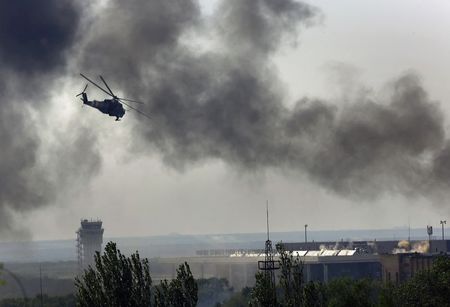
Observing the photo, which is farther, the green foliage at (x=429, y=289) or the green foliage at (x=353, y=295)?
the green foliage at (x=429, y=289)

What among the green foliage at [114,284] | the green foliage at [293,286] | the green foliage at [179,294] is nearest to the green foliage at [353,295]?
the green foliage at [293,286]

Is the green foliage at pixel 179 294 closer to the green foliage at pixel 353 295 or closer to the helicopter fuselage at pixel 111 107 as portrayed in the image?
the green foliage at pixel 353 295

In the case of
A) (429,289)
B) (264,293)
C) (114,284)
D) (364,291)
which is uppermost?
(114,284)

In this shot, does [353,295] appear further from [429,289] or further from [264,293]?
[264,293]

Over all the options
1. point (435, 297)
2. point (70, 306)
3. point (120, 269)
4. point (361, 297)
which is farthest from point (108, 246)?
point (70, 306)

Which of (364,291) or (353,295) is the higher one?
(353,295)

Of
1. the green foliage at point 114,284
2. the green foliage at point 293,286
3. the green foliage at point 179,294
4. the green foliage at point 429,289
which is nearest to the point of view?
the green foliage at point 114,284

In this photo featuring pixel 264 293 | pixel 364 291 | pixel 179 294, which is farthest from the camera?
pixel 364 291

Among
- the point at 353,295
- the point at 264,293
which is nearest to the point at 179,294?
the point at 264,293

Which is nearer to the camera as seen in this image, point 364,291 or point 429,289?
point 364,291
